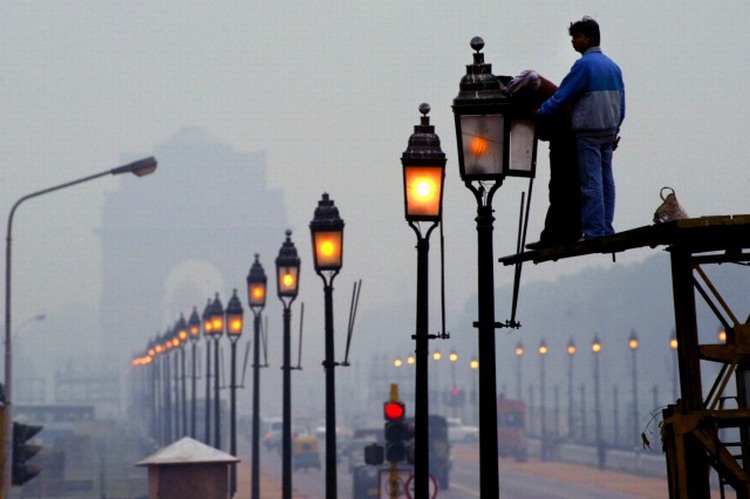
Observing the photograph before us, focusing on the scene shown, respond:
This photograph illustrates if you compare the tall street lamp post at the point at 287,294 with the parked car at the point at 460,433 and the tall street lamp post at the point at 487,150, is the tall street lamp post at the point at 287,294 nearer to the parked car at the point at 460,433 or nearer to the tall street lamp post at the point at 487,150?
the tall street lamp post at the point at 487,150

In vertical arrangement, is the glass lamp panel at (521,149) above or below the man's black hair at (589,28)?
below

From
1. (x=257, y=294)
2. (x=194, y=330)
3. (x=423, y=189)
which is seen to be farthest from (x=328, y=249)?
(x=194, y=330)

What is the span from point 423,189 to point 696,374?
6143 mm

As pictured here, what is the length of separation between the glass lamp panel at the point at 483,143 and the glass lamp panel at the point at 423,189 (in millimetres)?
3510

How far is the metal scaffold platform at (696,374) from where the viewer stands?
929cm

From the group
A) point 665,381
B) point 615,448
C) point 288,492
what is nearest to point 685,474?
point 288,492

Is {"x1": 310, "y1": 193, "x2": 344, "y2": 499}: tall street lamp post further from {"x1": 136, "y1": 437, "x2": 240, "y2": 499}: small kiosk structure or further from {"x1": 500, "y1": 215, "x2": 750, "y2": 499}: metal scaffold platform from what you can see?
{"x1": 500, "y1": 215, "x2": 750, "y2": 499}: metal scaffold platform

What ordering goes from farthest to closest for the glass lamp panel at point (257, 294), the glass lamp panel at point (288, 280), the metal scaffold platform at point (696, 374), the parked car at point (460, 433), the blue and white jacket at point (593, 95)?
the parked car at point (460, 433), the glass lamp panel at point (257, 294), the glass lamp panel at point (288, 280), the blue and white jacket at point (593, 95), the metal scaffold platform at point (696, 374)

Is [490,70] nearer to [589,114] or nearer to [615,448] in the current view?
[589,114]

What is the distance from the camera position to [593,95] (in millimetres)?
10672

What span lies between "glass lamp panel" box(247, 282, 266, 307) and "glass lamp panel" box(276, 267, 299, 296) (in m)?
4.57

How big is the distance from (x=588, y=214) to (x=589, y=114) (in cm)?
73

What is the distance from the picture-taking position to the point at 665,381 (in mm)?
185375

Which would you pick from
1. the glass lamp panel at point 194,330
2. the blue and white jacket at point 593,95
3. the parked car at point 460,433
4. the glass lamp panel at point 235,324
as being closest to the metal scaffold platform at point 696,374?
the blue and white jacket at point 593,95
